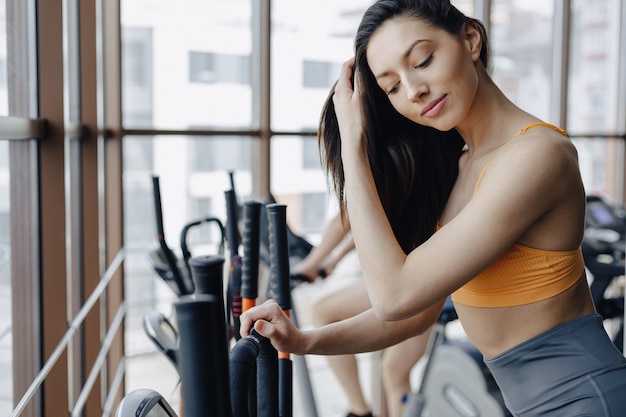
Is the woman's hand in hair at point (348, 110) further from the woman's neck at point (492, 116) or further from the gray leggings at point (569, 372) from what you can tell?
the gray leggings at point (569, 372)

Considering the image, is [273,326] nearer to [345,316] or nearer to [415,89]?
[415,89]

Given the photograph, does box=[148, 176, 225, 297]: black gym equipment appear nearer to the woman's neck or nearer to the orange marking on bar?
the orange marking on bar

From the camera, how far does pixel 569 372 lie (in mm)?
1177

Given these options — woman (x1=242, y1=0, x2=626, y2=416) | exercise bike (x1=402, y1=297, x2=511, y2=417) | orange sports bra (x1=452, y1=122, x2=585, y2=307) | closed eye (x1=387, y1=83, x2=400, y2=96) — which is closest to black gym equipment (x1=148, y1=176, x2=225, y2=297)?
woman (x1=242, y1=0, x2=626, y2=416)

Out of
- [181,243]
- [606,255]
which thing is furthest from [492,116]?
[606,255]

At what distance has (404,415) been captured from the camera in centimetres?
254

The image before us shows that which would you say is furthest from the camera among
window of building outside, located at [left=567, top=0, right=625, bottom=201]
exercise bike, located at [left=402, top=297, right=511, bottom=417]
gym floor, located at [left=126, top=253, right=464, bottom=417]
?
window of building outside, located at [left=567, top=0, right=625, bottom=201]

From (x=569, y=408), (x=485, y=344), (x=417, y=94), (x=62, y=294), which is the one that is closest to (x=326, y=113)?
(x=417, y=94)

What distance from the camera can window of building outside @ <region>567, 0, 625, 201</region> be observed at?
15.9ft

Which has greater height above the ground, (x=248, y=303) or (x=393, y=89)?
(x=393, y=89)

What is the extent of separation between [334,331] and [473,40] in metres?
0.62

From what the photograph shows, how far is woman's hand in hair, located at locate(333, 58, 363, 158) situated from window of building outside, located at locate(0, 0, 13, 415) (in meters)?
0.83

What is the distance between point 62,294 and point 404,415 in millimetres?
1375

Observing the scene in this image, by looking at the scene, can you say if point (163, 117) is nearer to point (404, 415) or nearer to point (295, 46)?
point (295, 46)
